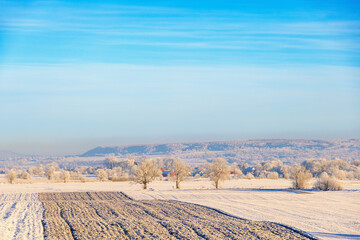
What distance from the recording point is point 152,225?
26234mm

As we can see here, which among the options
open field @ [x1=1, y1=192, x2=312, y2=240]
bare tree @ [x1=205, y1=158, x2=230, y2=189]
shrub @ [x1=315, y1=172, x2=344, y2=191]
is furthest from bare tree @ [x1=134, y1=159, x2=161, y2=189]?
open field @ [x1=1, y1=192, x2=312, y2=240]

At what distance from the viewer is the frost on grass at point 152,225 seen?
23.0 meters

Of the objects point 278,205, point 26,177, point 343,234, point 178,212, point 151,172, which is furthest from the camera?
point 26,177

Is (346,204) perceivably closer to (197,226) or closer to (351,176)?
(197,226)

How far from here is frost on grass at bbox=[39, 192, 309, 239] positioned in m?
23.0

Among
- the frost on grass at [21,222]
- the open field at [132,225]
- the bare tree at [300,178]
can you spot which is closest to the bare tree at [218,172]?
the bare tree at [300,178]

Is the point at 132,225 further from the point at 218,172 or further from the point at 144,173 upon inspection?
the point at 218,172

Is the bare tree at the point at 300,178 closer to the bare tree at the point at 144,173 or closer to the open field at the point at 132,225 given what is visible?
the bare tree at the point at 144,173

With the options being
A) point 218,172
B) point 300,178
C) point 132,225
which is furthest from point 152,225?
point 218,172

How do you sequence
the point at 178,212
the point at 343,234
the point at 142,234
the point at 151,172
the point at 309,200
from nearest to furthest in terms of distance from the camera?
1. the point at 142,234
2. the point at 343,234
3. the point at 178,212
4. the point at 309,200
5. the point at 151,172

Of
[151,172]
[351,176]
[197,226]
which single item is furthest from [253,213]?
[351,176]

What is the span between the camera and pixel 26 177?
117812 millimetres

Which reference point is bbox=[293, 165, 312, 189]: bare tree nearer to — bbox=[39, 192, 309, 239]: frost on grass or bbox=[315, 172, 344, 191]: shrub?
bbox=[315, 172, 344, 191]: shrub

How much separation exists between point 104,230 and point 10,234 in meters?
5.01
